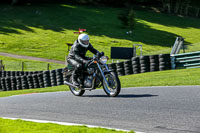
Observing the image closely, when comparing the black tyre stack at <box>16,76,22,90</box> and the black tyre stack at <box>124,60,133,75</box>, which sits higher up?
the black tyre stack at <box>124,60,133,75</box>

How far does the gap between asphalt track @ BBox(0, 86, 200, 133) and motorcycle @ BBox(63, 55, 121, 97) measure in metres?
0.29

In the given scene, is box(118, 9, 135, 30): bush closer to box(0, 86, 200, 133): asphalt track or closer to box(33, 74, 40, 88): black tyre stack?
box(33, 74, 40, 88): black tyre stack

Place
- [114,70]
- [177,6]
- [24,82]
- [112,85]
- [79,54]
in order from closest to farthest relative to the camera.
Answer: [112,85], [79,54], [114,70], [24,82], [177,6]

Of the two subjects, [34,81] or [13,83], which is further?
[13,83]

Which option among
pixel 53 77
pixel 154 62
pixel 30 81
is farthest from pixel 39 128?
pixel 30 81

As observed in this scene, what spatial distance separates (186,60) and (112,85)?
9351 millimetres

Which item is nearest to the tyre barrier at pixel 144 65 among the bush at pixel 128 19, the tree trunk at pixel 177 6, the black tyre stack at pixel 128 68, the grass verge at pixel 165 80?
the black tyre stack at pixel 128 68

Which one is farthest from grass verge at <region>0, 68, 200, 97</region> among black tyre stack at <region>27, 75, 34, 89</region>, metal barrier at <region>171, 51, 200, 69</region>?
black tyre stack at <region>27, 75, 34, 89</region>

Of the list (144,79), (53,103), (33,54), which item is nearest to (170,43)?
(33,54)

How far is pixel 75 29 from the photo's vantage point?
59.2 m

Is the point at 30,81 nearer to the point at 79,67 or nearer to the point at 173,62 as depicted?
the point at 173,62

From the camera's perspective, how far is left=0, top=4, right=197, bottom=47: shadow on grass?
5778cm

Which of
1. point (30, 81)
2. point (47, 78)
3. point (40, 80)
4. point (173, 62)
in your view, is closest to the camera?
point (173, 62)

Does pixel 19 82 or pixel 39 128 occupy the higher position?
pixel 39 128
